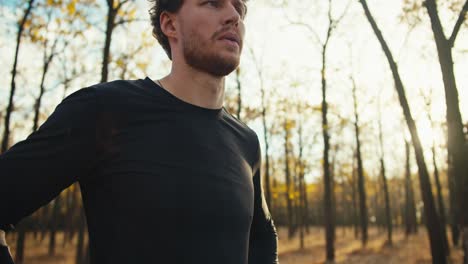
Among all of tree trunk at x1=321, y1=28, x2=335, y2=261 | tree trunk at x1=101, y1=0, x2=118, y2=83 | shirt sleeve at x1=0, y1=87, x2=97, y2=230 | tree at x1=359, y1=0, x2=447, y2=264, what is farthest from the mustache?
tree trunk at x1=321, y1=28, x2=335, y2=261

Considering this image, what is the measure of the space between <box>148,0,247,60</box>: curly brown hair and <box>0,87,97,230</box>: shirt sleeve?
60cm

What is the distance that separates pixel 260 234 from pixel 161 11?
1.10 meters

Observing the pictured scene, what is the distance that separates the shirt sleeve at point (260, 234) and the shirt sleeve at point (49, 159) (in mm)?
805

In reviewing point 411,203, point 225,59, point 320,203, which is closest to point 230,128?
point 225,59

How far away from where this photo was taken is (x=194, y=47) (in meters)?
1.42

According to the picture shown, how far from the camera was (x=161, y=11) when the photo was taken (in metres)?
1.61

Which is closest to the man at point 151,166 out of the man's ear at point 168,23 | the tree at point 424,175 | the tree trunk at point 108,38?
the man's ear at point 168,23

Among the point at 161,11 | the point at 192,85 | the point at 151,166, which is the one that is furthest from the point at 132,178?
the point at 161,11

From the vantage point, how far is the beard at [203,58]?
4.65 feet

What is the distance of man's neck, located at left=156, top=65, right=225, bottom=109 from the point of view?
4.64ft

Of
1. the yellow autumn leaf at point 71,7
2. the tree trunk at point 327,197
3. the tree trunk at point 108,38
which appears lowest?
the tree trunk at point 327,197

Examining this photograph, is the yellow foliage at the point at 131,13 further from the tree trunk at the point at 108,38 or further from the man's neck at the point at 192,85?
the man's neck at the point at 192,85

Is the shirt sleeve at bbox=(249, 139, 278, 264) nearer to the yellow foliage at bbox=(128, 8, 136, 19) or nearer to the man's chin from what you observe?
the man's chin

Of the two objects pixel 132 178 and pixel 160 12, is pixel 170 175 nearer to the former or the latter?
pixel 132 178
